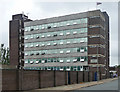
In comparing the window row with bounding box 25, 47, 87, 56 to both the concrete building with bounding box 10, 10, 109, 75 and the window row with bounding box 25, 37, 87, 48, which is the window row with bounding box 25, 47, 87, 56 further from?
the window row with bounding box 25, 37, 87, 48

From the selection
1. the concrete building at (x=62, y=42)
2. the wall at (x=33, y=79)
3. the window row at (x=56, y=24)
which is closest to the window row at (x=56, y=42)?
the concrete building at (x=62, y=42)

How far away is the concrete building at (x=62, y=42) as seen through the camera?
209 ft

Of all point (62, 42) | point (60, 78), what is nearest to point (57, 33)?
point (62, 42)

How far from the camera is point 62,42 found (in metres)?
69.1

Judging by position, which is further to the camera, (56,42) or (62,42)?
(56,42)

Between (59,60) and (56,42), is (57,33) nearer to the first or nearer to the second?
(56,42)

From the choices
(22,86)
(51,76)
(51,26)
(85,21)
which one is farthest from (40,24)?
(22,86)

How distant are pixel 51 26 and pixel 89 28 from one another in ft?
47.4

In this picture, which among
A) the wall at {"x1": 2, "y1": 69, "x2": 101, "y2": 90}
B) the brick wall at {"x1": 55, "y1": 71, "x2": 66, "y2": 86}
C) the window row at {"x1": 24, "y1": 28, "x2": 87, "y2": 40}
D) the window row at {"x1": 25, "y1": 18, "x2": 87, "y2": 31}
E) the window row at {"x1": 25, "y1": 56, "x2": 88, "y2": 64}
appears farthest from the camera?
the window row at {"x1": 25, "y1": 18, "x2": 87, "y2": 31}

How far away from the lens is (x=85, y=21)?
65438 mm

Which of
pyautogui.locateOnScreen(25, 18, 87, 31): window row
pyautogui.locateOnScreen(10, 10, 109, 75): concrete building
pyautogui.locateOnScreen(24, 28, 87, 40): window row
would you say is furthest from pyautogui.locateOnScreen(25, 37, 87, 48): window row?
pyautogui.locateOnScreen(25, 18, 87, 31): window row

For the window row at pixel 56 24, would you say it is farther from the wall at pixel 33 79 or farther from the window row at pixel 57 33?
the wall at pixel 33 79

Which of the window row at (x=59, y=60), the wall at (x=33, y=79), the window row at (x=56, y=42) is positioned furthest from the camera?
the window row at (x=56, y=42)

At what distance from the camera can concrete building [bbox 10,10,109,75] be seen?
63812 millimetres
